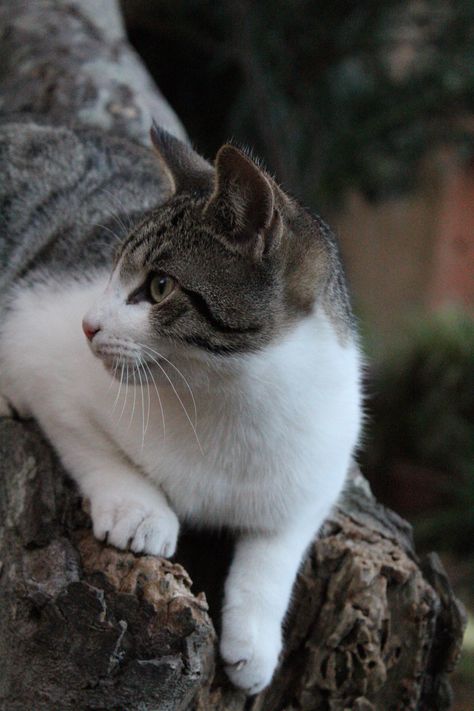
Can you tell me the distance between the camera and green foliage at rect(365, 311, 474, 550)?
16.6 ft

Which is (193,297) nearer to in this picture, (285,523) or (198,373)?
(198,373)

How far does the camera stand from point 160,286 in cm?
178

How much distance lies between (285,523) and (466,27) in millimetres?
4012

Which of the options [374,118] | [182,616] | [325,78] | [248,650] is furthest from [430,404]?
[182,616]

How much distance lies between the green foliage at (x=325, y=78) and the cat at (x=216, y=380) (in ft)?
9.40

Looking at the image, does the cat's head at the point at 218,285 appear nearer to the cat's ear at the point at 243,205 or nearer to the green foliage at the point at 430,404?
the cat's ear at the point at 243,205

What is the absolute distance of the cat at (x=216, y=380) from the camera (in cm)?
173

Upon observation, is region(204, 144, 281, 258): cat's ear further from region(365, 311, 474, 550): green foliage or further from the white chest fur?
region(365, 311, 474, 550): green foliage

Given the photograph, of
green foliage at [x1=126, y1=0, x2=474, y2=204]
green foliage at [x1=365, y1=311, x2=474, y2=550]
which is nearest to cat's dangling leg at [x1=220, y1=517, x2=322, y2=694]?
green foliage at [x1=365, y1=311, x2=474, y2=550]

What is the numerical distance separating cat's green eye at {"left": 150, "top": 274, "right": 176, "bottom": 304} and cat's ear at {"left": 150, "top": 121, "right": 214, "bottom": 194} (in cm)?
32

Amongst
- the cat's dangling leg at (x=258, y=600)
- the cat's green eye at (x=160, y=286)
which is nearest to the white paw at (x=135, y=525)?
the cat's dangling leg at (x=258, y=600)

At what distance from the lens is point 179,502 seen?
197 cm

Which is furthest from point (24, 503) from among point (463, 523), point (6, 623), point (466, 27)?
point (466, 27)

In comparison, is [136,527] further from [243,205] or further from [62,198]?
[62,198]
